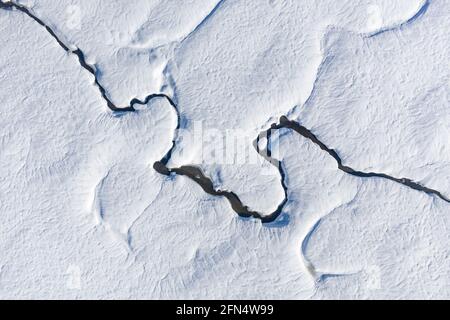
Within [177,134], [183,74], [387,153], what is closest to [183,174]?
[177,134]

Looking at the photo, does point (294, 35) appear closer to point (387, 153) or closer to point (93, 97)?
point (387, 153)

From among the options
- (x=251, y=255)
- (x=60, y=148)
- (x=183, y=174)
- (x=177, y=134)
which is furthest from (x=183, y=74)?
(x=251, y=255)

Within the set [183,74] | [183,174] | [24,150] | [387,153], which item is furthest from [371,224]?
[24,150]

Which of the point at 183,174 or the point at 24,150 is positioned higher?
the point at 24,150

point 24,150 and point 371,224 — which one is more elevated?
point 24,150

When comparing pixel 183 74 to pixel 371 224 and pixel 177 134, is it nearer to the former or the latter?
pixel 177 134
